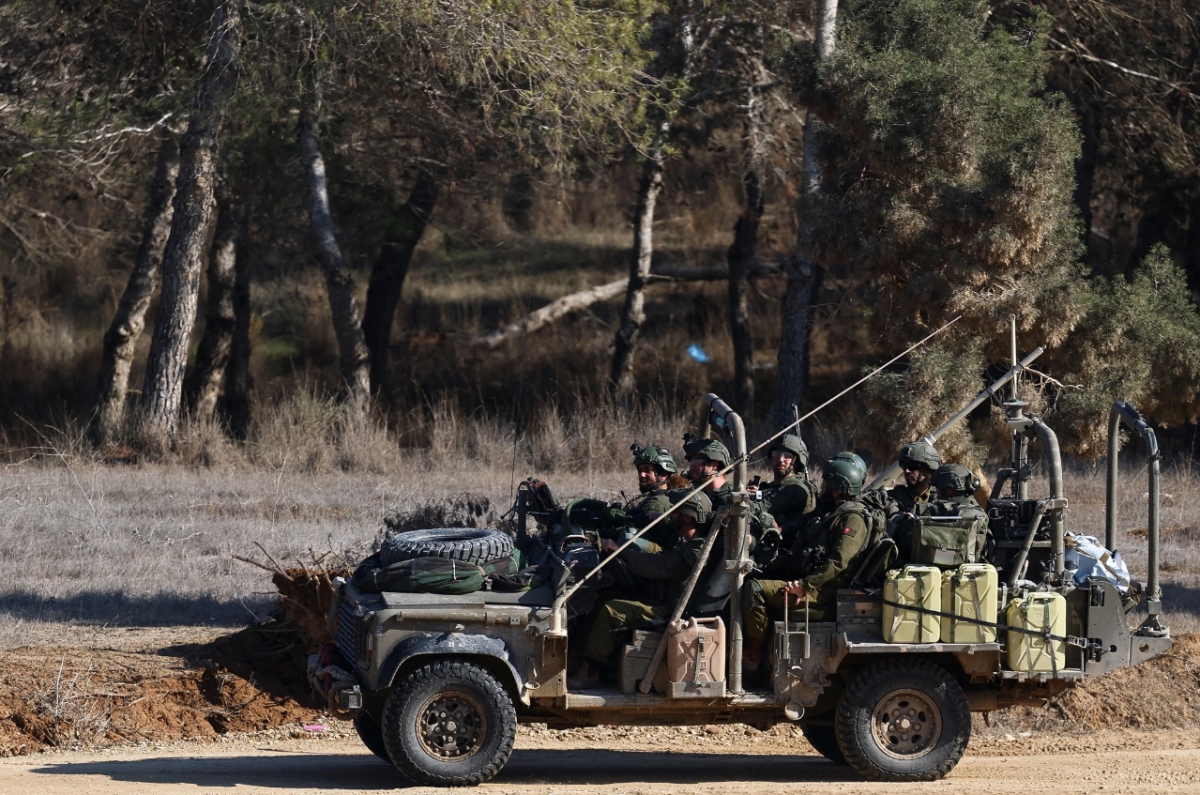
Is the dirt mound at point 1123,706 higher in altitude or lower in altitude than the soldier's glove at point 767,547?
lower

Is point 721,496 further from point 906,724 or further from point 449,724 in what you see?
point 449,724

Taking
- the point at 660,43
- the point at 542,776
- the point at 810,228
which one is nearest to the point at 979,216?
the point at 810,228

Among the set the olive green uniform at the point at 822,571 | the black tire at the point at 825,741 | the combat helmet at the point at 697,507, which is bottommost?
the black tire at the point at 825,741

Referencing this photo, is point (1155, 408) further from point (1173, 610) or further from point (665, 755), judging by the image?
point (665, 755)

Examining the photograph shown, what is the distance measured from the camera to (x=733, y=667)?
767 centimetres

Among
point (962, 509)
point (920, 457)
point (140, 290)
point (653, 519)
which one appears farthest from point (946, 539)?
point (140, 290)

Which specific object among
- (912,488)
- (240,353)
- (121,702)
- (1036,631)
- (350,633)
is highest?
(240,353)

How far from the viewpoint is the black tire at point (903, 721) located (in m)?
7.81

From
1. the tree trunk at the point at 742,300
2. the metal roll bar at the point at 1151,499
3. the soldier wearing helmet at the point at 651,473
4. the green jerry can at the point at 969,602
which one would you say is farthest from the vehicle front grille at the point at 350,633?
the tree trunk at the point at 742,300

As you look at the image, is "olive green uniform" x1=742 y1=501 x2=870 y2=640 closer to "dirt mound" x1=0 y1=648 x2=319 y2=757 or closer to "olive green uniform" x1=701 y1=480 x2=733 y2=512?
"olive green uniform" x1=701 y1=480 x2=733 y2=512

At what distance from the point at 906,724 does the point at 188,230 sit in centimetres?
1396

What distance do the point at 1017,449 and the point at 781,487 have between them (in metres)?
1.38

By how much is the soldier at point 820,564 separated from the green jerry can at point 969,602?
0.48m

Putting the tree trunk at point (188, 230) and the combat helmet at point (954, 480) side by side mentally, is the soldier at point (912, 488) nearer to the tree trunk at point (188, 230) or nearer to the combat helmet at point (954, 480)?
the combat helmet at point (954, 480)
